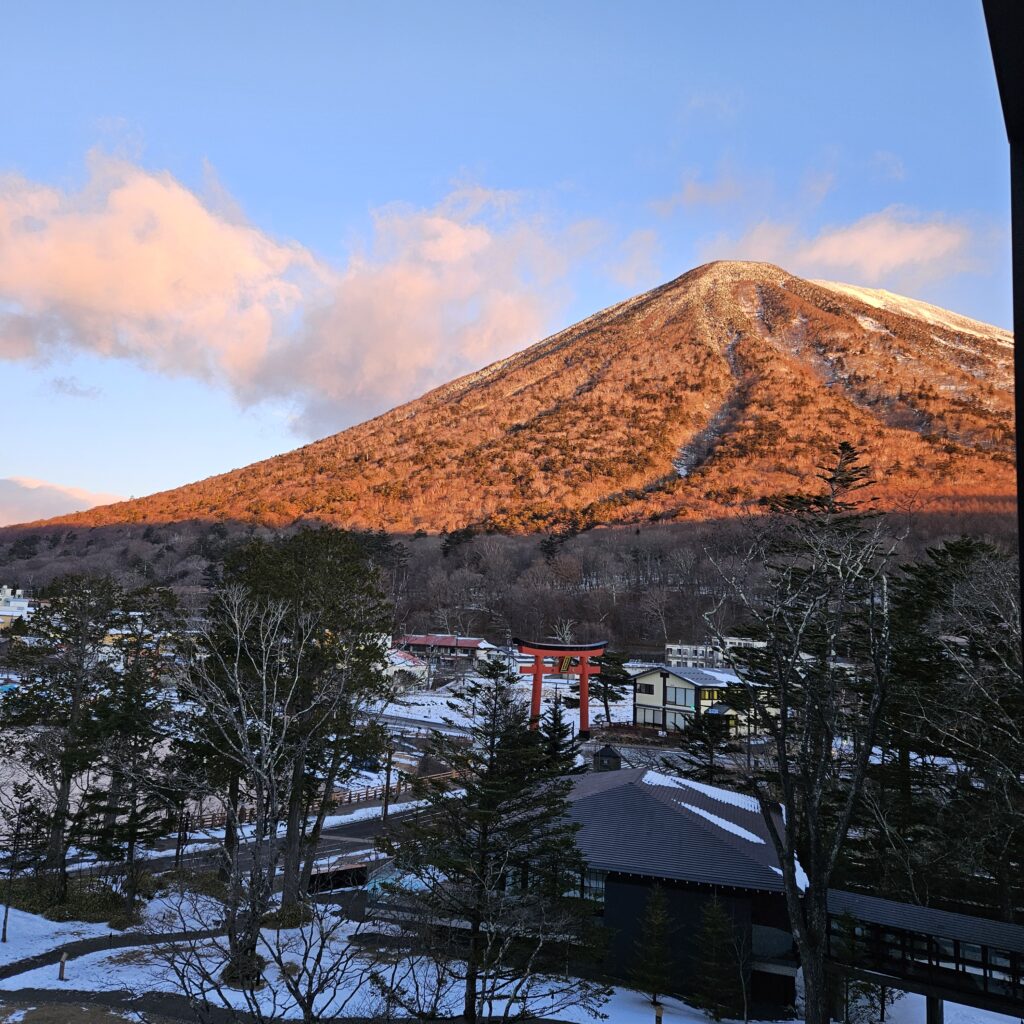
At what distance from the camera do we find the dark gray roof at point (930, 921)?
12.4 m

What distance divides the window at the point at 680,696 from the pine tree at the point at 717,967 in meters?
28.2

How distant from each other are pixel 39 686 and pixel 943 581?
27.4 m

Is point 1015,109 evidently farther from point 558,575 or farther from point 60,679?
point 558,575

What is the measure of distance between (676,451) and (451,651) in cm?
10449

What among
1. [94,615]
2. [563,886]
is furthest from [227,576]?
[563,886]

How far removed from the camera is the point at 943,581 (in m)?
22.2

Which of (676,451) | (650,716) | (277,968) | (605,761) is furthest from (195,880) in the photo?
(676,451)

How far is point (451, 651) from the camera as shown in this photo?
65.6m

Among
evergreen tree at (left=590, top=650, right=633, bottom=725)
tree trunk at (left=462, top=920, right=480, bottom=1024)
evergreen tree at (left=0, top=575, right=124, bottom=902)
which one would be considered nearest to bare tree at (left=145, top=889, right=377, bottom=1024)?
tree trunk at (left=462, top=920, right=480, bottom=1024)

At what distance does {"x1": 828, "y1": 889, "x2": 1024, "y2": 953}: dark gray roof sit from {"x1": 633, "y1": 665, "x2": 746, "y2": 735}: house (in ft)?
90.3

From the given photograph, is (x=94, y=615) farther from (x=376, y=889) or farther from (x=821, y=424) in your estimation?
(x=821, y=424)

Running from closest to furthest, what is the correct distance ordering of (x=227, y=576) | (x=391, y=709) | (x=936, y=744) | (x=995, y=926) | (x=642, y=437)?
(x=995, y=926) < (x=936, y=744) < (x=227, y=576) < (x=391, y=709) < (x=642, y=437)

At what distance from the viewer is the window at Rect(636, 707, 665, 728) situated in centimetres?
4516

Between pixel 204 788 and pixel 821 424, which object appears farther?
pixel 821 424
